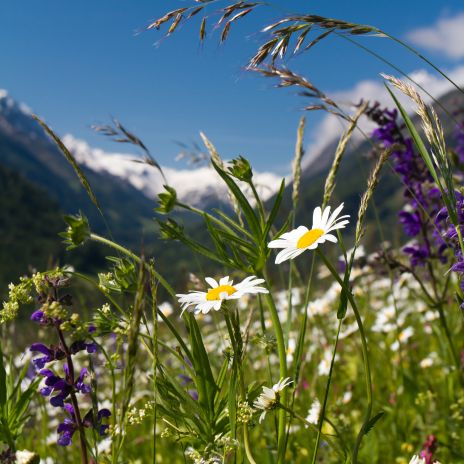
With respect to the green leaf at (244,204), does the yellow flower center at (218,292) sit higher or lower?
lower

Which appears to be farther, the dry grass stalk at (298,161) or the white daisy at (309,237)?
the dry grass stalk at (298,161)

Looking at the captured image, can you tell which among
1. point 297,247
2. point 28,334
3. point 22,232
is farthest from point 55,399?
point 22,232

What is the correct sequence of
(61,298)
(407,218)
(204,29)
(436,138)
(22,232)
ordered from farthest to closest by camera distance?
1. (22,232)
2. (407,218)
3. (204,29)
4. (61,298)
5. (436,138)

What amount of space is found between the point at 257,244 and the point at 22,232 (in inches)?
8256

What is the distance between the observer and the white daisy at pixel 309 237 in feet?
5.39

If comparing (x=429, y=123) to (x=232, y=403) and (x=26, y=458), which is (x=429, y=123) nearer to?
(x=232, y=403)

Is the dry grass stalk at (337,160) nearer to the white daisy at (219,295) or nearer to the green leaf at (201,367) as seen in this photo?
the white daisy at (219,295)

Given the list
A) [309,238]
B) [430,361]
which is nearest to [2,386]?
[309,238]

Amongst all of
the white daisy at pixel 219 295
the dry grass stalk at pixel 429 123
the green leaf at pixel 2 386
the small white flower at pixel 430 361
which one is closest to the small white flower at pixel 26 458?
the green leaf at pixel 2 386

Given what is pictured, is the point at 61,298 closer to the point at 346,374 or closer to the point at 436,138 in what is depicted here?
the point at 436,138

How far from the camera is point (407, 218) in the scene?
4.34 m

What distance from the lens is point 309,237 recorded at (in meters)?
1.75

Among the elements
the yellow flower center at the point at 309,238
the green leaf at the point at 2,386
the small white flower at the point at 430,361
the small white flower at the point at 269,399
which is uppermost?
the small white flower at the point at 430,361

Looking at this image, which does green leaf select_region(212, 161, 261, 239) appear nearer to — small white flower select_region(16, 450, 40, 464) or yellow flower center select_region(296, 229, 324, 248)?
yellow flower center select_region(296, 229, 324, 248)
